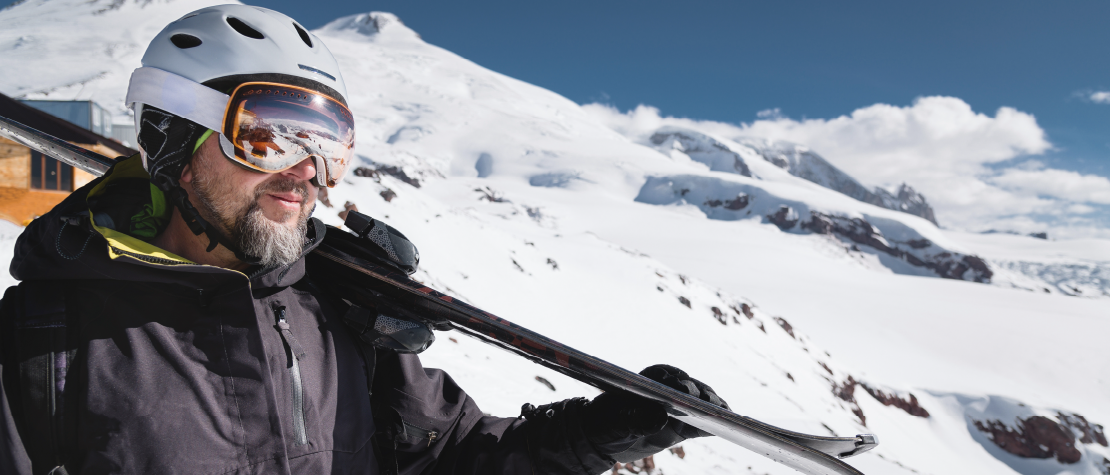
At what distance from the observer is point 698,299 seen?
95.5 ft

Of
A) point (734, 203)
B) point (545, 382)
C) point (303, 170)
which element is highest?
point (303, 170)

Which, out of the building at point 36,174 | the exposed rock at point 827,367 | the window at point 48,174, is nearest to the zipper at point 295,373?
the building at point 36,174

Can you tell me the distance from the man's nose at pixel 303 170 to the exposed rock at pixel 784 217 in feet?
319

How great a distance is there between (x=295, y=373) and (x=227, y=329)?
30 centimetres

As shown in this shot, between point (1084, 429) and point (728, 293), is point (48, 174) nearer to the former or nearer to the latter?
point (728, 293)

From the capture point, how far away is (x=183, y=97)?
6.99ft

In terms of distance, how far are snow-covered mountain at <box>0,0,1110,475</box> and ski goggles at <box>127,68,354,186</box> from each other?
560 centimetres

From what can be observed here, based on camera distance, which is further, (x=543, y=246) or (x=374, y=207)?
(x=543, y=246)

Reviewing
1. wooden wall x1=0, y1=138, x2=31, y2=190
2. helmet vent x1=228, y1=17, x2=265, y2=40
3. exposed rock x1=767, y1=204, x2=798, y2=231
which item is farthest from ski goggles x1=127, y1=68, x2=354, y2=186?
exposed rock x1=767, y1=204, x2=798, y2=231

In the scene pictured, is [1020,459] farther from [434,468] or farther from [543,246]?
[434,468]

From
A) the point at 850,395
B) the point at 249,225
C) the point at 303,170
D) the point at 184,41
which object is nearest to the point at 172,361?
the point at 249,225

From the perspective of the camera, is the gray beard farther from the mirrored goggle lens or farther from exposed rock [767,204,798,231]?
exposed rock [767,204,798,231]

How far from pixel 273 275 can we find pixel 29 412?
75 centimetres

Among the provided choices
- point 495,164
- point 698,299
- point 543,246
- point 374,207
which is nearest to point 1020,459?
point 698,299
